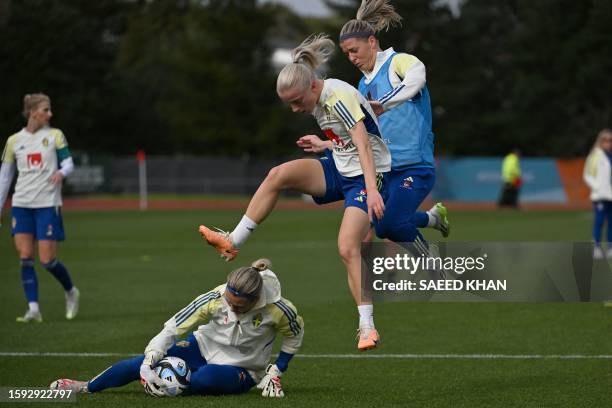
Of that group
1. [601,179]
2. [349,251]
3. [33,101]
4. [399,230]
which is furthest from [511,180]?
[349,251]

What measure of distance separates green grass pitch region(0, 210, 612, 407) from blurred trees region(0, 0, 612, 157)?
20379mm

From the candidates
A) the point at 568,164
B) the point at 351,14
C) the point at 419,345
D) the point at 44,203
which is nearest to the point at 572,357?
the point at 419,345

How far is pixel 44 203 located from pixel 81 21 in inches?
1640

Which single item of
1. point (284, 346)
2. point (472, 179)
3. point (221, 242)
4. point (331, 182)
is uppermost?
point (331, 182)

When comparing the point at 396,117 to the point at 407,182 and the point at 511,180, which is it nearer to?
the point at 407,182

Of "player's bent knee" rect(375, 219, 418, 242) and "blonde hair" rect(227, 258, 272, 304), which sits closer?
"blonde hair" rect(227, 258, 272, 304)

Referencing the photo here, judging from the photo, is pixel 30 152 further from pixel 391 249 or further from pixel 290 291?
pixel 391 249

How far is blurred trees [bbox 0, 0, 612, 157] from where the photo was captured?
4697cm

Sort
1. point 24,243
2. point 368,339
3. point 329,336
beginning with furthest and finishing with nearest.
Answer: point 24,243 → point 329,336 → point 368,339

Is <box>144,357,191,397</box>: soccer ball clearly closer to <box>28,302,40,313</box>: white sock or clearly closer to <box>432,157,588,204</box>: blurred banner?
<box>28,302,40,313</box>: white sock

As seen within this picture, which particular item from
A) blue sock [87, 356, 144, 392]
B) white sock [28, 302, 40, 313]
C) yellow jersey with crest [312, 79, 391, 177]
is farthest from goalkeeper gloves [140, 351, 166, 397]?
white sock [28, 302, 40, 313]

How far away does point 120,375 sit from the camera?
7.96 m

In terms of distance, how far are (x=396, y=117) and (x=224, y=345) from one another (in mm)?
2580

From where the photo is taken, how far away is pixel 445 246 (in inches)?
271
